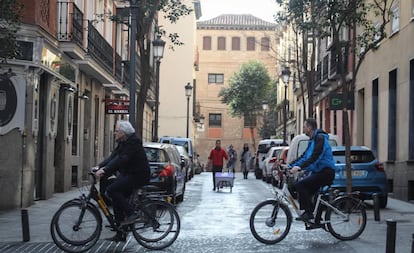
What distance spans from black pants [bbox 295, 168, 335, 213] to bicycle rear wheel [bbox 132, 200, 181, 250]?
1.93 meters

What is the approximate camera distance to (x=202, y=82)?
85000 mm

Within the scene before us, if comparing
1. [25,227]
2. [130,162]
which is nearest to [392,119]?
[130,162]

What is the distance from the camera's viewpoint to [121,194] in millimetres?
9703

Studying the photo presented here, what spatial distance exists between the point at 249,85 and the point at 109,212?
6025cm

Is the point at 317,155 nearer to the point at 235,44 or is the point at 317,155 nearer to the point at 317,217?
the point at 317,217

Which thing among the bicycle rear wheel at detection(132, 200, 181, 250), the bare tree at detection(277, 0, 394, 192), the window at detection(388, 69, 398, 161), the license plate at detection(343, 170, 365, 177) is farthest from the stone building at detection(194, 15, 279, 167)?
the bicycle rear wheel at detection(132, 200, 181, 250)

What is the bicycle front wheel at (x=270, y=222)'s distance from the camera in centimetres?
1042

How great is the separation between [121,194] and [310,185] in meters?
2.86

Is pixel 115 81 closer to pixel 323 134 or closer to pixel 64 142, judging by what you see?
pixel 64 142

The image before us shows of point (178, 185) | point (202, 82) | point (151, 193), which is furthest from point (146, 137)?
point (202, 82)

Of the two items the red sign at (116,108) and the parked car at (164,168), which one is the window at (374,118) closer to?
the red sign at (116,108)

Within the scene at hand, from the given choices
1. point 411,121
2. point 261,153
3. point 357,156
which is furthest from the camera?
point 261,153

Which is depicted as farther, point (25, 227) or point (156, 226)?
point (25, 227)

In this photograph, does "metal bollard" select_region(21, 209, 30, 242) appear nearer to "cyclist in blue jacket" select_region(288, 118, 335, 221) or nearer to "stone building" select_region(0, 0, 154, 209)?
"stone building" select_region(0, 0, 154, 209)
